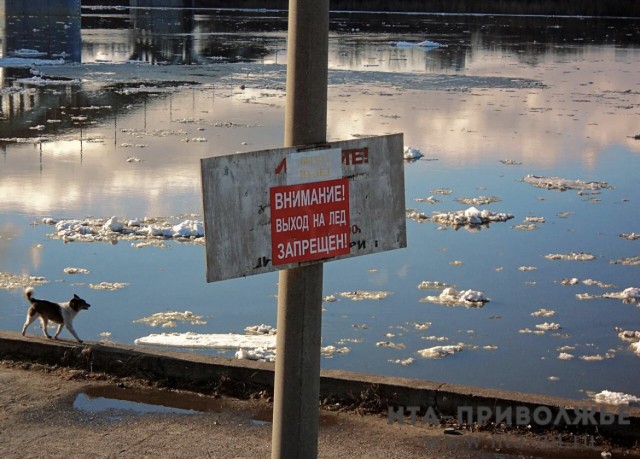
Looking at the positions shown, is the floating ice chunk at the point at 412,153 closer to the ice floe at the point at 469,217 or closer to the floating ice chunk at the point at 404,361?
the ice floe at the point at 469,217

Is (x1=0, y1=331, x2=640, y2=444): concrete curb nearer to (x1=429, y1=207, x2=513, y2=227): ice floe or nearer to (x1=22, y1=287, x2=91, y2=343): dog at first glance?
(x1=22, y1=287, x2=91, y2=343): dog

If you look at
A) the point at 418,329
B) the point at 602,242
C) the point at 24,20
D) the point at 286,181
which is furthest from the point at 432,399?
the point at 24,20

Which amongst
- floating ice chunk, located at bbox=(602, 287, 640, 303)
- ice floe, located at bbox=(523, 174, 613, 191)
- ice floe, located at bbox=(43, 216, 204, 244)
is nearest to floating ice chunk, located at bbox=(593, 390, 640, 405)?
floating ice chunk, located at bbox=(602, 287, 640, 303)

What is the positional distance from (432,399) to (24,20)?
194 feet

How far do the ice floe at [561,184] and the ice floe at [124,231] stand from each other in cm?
576

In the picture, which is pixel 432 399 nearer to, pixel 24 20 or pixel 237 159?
pixel 237 159

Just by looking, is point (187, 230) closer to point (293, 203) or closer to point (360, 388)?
point (360, 388)

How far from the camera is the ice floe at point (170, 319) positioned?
9312mm

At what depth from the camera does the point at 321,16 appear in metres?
4.03

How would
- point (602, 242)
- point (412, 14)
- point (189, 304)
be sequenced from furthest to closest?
point (412, 14) < point (602, 242) < point (189, 304)

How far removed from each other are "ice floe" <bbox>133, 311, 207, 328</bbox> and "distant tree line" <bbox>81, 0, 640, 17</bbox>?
79980 mm

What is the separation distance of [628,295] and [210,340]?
13.6 ft

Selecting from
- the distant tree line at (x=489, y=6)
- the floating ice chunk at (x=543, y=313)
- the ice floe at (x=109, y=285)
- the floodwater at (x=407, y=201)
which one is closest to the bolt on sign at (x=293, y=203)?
the floodwater at (x=407, y=201)

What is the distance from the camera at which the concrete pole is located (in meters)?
4.04
